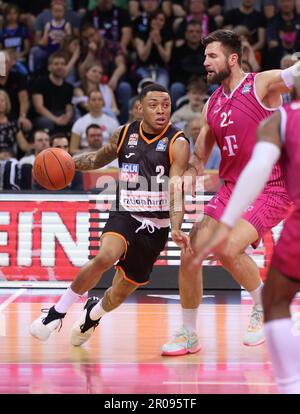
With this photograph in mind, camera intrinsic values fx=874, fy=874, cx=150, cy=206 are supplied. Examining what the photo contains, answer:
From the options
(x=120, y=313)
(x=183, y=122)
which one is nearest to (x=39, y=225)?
(x=120, y=313)

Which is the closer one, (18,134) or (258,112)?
(258,112)

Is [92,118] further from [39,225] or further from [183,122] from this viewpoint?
[39,225]

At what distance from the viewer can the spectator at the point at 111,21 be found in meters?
14.2

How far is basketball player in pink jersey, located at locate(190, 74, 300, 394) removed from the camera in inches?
174

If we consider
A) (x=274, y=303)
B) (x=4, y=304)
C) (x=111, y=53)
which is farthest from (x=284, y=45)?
(x=274, y=303)

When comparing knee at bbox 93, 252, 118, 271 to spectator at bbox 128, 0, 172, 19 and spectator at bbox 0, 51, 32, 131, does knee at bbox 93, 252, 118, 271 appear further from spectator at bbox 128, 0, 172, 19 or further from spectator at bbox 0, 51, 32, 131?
spectator at bbox 128, 0, 172, 19

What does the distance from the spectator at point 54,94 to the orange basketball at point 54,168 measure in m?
5.87

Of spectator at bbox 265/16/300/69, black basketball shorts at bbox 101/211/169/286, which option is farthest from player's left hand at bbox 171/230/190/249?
spectator at bbox 265/16/300/69

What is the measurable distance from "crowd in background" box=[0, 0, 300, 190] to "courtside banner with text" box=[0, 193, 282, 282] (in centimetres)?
228

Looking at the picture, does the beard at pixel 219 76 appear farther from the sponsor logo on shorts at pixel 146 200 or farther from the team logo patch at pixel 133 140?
the sponsor logo on shorts at pixel 146 200

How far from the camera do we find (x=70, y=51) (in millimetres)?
13914

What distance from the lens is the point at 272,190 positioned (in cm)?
692

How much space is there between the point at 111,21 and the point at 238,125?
7.93 meters
